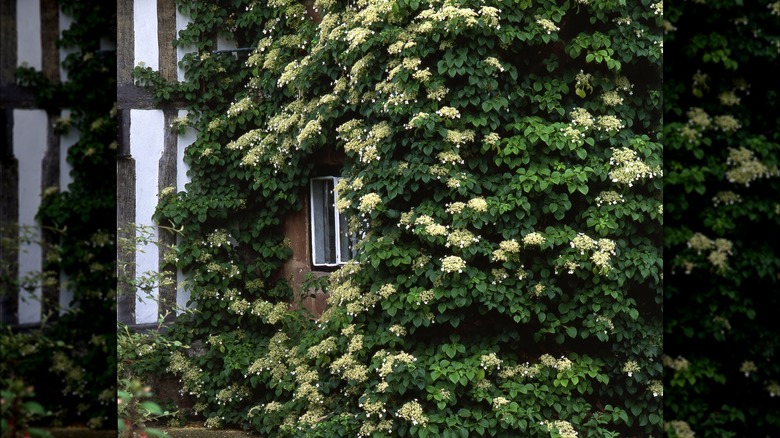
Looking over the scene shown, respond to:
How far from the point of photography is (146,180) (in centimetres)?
509

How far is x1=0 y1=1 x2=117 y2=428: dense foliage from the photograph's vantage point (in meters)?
1.54

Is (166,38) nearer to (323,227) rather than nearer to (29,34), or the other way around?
(323,227)

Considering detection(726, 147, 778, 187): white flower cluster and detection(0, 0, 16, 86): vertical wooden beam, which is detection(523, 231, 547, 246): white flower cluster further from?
detection(0, 0, 16, 86): vertical wooden beam

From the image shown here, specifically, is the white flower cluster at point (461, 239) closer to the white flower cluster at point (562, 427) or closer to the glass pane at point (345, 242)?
the glass pane at point (345, 242)

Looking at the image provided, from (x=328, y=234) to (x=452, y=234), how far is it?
33.5 inches

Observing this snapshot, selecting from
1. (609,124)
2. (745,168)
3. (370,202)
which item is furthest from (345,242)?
(745,168)

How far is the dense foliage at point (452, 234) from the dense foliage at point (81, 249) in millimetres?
3418

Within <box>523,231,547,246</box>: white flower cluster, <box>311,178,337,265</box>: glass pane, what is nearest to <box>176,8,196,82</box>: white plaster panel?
<box>311,178,337,265</box>: glass pane

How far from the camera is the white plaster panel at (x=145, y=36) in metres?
5.18

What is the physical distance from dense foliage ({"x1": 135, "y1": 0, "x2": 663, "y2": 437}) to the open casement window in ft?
0.37

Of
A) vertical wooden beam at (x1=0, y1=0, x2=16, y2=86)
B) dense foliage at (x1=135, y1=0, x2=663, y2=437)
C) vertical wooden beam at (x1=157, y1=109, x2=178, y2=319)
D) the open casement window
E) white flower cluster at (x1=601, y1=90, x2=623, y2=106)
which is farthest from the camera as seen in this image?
the open casement window

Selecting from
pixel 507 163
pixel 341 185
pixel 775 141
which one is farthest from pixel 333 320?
pixel 775 141

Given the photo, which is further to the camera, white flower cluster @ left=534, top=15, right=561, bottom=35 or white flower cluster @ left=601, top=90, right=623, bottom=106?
white flower cluster @ left=601, top=90, right=623, bottom=106

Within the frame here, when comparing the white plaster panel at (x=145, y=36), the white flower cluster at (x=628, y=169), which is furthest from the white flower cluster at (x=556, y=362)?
the white plaster panel at (x=145, y=36)
